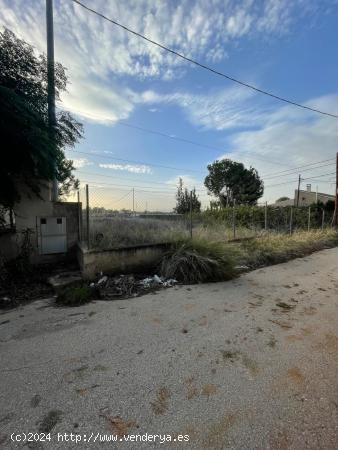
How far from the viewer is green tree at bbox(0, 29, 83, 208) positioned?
4.77m

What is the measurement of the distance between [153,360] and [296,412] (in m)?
1.27

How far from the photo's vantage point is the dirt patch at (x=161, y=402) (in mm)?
1913

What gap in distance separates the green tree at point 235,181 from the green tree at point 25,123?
33.0 metres

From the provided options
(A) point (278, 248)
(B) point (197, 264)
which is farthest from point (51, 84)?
(A) point (278, 248)

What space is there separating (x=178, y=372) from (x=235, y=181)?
3805 centimetres

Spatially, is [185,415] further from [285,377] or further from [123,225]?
[123,225]

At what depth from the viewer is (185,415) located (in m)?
1.86

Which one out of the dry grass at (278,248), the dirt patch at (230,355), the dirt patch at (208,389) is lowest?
the dirt patch at (208,389)

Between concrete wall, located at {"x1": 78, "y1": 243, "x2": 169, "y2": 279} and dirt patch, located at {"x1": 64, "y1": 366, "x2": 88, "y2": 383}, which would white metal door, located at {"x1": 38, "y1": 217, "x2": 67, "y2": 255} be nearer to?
concrete wall, located at {"x1": 78, "y1": 243, "x2": 169, "y2": 279}

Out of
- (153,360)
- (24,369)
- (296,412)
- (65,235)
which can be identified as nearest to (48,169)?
(65,235)

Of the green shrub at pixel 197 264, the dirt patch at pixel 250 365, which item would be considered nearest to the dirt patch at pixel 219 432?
the dirt patch at pixel 250 365

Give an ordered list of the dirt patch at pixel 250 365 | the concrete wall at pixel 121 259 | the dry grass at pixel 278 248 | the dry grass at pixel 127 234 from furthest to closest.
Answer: the dry grass at pixel 278 248 < the dry grass at pixel 127 234 < the concrete wall at pixel 121 259 < the dirt patch at pixel 250 365

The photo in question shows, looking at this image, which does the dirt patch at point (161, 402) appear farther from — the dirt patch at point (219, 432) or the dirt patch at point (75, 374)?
the dirt patch at point (75, 374)

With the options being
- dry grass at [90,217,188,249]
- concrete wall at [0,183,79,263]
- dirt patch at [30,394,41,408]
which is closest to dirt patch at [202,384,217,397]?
dirt patch at [30,394,41,408]
